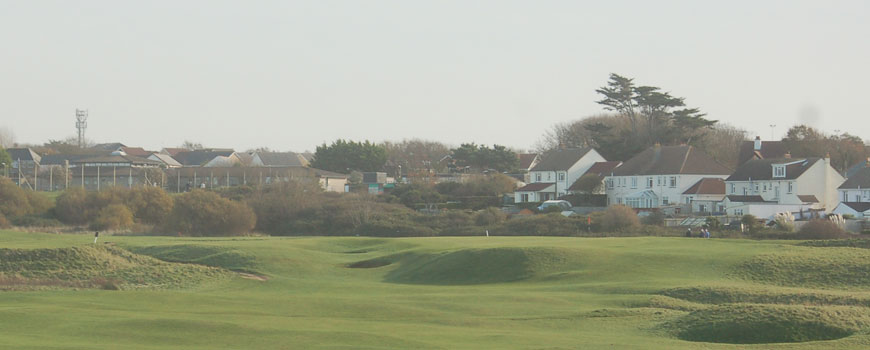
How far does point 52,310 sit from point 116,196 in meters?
66.1

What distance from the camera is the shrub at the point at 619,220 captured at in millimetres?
73938

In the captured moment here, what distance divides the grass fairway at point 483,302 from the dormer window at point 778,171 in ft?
122

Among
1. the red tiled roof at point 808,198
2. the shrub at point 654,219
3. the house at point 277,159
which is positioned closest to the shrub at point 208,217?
the shrub at point 654,219

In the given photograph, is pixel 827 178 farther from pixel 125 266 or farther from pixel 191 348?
pixel 191 348

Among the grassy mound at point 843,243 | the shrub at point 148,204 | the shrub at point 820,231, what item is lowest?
the grassy mound at point 843,243

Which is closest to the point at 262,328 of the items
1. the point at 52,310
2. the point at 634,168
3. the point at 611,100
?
the point at 52,310

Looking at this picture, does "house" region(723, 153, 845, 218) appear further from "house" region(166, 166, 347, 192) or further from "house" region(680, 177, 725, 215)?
"house" region(166, 166, 347, 192)

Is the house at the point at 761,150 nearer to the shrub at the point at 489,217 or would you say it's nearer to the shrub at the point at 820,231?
the shrub at the point at 489,217

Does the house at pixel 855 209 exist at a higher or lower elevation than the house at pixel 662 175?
lower

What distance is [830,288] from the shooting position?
38.0 meters

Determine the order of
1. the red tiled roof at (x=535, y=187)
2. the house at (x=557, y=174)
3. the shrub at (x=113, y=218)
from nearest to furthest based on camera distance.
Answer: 1. the shrub at (x=113, y=218)
2. the red tiled roof at (x=535, y=187)
3. the house at (x=557, y=174)

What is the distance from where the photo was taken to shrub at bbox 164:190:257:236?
3150 inches

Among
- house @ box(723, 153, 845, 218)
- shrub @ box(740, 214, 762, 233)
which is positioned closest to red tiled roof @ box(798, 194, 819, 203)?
house @ box(723, 153, 845, 218)

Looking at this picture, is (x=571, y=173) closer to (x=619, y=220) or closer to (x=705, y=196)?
(x=705, y=196)
